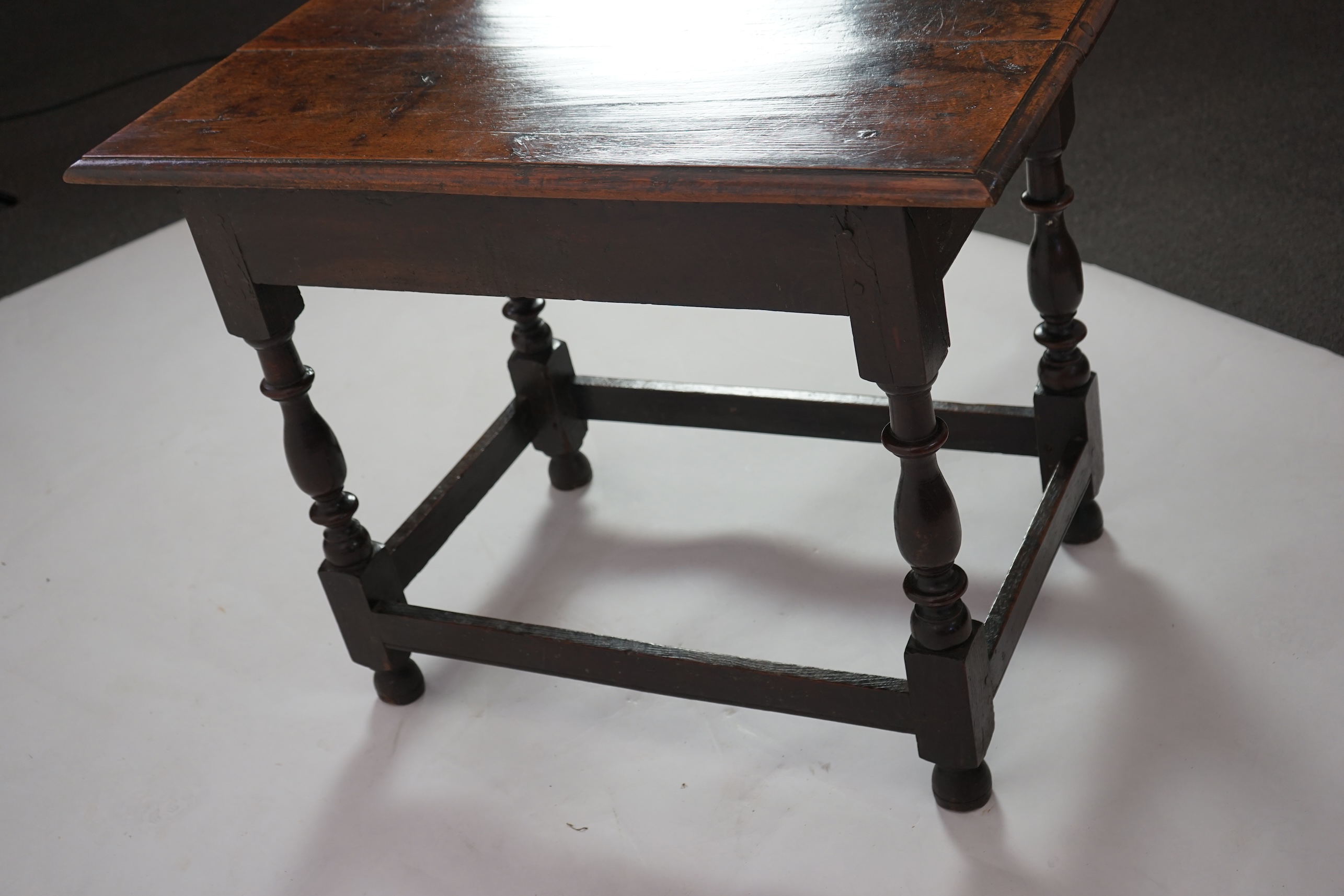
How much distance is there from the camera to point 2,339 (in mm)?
2883

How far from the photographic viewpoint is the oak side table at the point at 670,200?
113 centimetres

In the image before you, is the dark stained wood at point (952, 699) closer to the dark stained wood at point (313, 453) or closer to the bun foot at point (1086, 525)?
the bun foot at point (1086, 525)

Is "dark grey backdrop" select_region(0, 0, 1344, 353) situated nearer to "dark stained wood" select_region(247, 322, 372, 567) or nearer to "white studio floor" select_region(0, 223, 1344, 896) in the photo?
"white studio floor" select_region(0, 223, 1344, 896)

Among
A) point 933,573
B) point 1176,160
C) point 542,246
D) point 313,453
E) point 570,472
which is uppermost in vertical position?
point 542,246

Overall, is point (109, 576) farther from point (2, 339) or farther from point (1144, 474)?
point (1144, 474)

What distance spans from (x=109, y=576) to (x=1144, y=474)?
1.62 m

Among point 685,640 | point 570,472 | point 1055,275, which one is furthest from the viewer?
point 570,472

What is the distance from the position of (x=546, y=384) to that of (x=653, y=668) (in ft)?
2.08

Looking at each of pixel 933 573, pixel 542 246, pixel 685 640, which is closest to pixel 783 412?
pixel 685 640

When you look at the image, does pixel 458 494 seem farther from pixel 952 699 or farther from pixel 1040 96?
pixel 1040 96

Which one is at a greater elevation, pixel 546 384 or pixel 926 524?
pixel 926 524

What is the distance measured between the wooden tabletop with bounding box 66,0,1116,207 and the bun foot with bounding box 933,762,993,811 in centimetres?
71

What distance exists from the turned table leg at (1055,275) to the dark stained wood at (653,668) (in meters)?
0.52

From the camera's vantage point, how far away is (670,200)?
3.65ft
